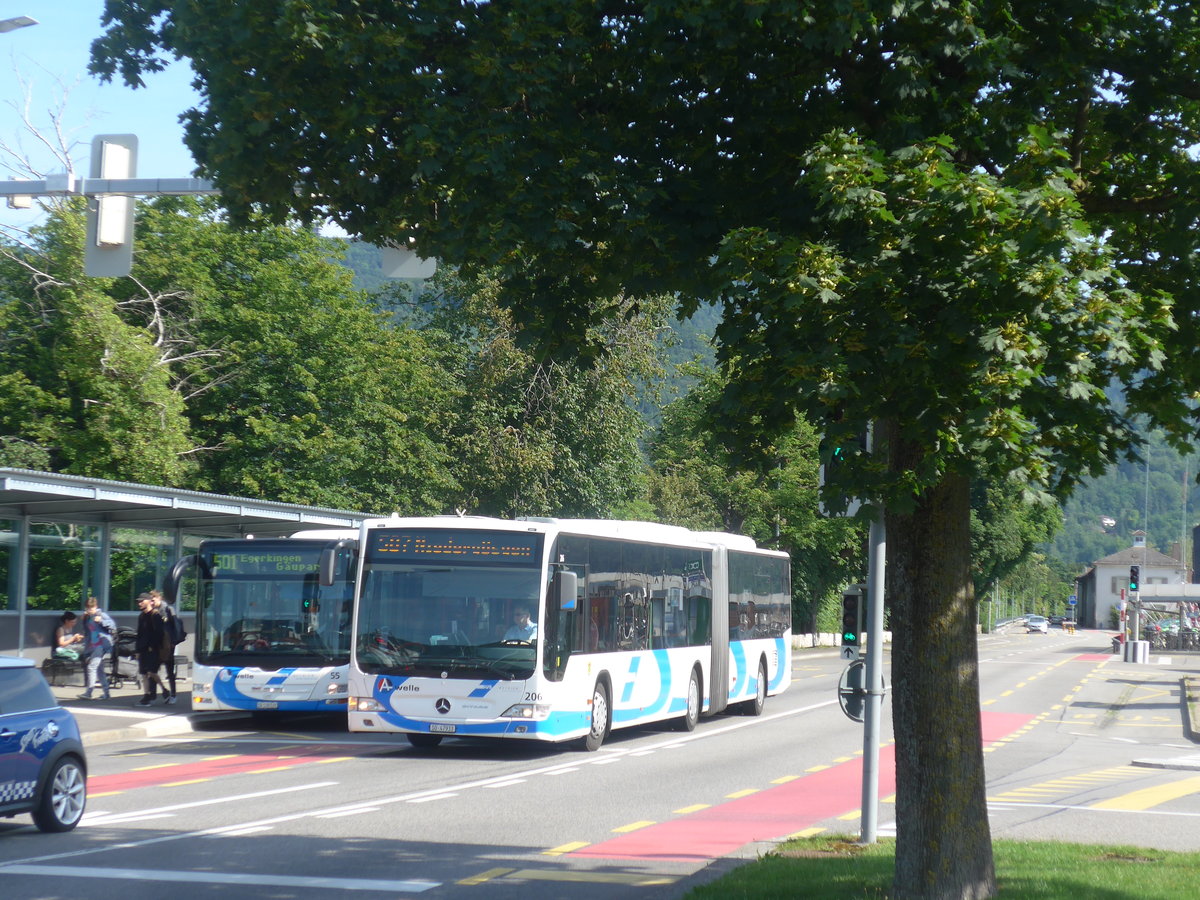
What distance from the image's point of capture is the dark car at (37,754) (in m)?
10.8

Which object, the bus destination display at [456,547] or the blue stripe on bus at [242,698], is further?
the blue stripe on bus at [242,698]

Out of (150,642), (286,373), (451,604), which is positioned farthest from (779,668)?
(286,373)

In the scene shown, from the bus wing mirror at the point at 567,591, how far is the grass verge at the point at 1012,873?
6.92 m

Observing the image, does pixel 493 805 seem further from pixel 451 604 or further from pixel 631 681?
pixel 631 681

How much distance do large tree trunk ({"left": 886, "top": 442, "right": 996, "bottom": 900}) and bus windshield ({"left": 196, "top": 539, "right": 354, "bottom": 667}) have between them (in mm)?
14517

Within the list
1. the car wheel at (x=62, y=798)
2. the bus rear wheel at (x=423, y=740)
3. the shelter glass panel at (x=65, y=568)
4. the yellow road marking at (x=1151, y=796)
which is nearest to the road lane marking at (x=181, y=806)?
the car wheel at (x=62, y=798)

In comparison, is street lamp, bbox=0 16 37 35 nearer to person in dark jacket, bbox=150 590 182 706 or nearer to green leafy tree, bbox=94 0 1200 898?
green leafy tree, bbox=94 0 1200 898

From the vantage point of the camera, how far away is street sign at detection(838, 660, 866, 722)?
11.8 m

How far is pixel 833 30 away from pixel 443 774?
11338 millimetres

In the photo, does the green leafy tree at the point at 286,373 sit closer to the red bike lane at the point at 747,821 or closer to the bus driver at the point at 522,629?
the bus driver at the point at 522,629

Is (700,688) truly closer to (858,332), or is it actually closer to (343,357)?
(858,332)

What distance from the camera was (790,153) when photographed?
7.89m

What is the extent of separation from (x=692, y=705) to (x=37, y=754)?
14113mm

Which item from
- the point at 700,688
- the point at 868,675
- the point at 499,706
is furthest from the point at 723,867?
the point at 700,688
